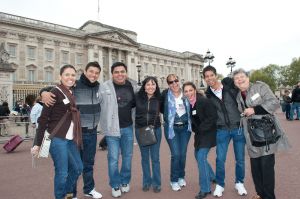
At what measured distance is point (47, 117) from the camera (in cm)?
429

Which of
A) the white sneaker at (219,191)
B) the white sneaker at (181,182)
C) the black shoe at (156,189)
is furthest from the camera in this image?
the white sneaker at (181,182)

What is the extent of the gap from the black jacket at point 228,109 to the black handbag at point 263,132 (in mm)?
762

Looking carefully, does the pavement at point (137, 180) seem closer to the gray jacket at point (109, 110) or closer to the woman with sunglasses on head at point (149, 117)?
the woman with sunglasses on head at point (149, 117)

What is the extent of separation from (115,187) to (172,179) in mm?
1053

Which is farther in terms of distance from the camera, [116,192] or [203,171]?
[116,192]

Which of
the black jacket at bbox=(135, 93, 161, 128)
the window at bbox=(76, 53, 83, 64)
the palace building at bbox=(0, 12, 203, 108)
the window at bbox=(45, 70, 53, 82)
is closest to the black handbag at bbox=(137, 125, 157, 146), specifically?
the black jacket at bbox=(135, 93, 161, 128)

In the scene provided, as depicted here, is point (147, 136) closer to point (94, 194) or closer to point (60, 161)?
point (94, 194)

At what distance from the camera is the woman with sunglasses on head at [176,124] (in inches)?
215

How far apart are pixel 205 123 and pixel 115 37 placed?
2178 inches

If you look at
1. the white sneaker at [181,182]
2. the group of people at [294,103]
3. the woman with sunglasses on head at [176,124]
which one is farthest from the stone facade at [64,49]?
the white sneaker at [181,182]

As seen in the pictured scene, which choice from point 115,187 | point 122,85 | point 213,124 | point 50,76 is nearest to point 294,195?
point 213,124

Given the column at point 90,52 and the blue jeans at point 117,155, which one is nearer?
the blue jeans at point 117,155

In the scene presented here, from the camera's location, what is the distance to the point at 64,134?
439 cm

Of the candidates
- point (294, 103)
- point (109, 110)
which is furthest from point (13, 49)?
point (109, 110)
